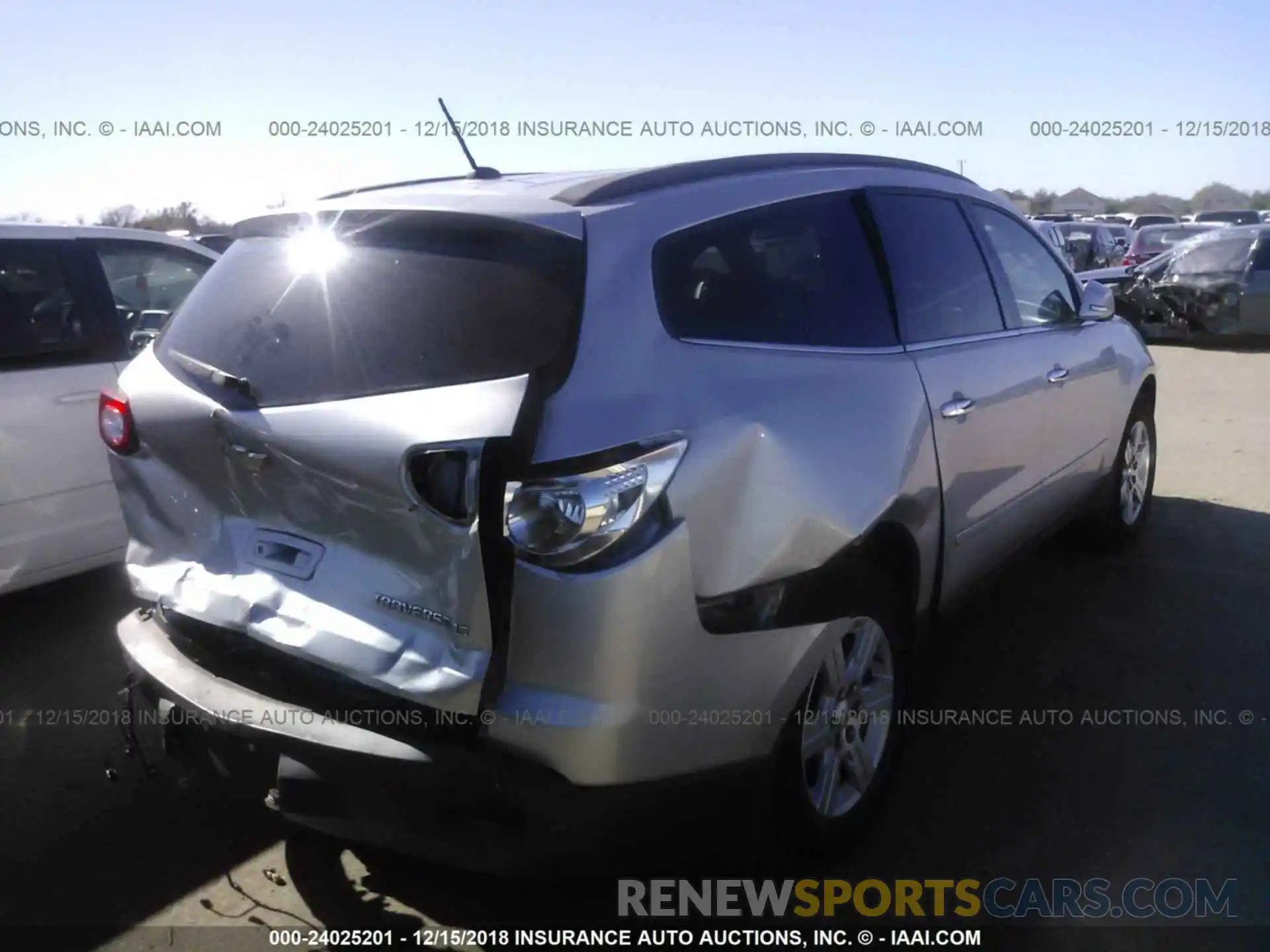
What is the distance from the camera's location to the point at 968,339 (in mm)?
3818

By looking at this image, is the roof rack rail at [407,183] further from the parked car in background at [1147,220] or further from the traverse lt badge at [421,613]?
the parked car in background at [1147,220]

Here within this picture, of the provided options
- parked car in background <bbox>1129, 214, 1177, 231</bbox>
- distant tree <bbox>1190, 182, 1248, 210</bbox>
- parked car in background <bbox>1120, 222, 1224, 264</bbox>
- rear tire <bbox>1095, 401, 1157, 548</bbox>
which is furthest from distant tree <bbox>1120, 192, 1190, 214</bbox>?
rear tire <bbox>1095, 401, 1157, 548</bbox>

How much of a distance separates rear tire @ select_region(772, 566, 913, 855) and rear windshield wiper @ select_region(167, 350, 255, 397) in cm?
152

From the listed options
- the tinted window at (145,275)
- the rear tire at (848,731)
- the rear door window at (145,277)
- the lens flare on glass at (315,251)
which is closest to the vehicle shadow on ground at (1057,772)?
the rear tire at (848,731)

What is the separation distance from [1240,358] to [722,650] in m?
12.9

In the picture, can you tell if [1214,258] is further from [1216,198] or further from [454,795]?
[1216,198]

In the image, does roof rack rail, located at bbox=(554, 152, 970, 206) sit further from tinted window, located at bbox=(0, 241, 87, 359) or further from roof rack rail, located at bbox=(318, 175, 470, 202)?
tinted window, located at bbox=(0, 241, 87, 359)

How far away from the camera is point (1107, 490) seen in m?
5.37

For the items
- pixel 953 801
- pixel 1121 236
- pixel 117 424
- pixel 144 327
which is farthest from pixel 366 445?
pixel 1121 236

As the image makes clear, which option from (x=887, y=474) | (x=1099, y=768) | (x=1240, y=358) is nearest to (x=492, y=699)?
(x=887, y=474)

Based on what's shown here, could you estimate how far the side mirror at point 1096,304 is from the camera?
15.9 feet

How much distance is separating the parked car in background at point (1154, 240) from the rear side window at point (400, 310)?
68.6ft

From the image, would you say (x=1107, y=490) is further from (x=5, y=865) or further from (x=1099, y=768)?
(x=5, y=865)

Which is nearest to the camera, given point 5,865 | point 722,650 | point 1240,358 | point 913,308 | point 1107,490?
point 722,650
